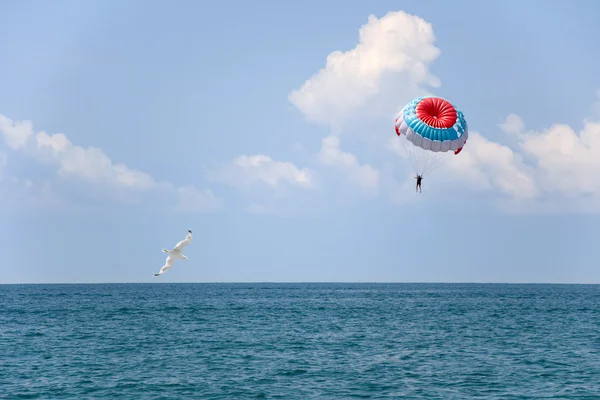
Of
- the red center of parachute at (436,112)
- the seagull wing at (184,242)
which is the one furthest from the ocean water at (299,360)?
the red center of parachute at (436,112)

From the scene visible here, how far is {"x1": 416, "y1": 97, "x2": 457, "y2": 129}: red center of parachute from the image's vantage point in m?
52.2

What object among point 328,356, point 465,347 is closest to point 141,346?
point 328,356

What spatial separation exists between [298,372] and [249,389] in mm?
5255

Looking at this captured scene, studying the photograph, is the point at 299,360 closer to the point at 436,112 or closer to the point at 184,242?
the point at 184,242

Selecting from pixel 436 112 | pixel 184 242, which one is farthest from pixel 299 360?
pixel 436 112

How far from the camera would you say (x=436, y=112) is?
5338cm

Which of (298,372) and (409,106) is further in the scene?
(409,106)

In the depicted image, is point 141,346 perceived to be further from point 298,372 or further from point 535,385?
point 535,385

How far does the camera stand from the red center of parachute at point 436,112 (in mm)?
52219

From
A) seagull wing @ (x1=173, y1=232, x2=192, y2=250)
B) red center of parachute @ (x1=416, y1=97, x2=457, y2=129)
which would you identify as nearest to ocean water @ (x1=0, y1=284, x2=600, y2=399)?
seagull wing @ (x1=173, y1=232, x2=192, y2=250)

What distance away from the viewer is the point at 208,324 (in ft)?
238

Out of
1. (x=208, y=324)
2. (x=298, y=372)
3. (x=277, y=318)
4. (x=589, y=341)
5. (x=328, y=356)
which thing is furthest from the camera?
(x=277, y=318)

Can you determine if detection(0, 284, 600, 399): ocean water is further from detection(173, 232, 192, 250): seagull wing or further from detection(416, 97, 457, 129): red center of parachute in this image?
detection(416, 97, 457, 129): red center of parachute

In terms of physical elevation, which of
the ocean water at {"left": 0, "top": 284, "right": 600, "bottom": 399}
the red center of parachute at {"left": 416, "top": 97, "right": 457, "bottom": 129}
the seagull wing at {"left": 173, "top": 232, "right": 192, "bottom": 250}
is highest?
the red center of parachute at {"left": 416, "top": 97, "right": 457, "bottom": 129}
